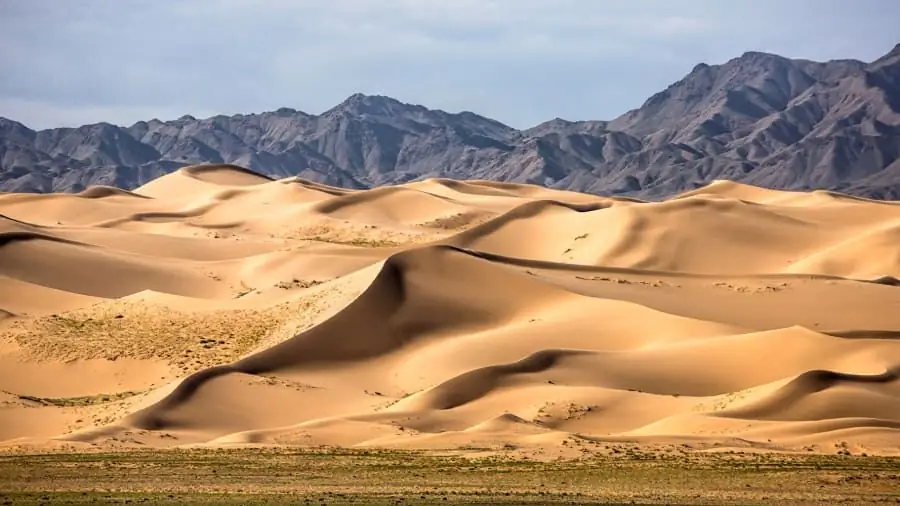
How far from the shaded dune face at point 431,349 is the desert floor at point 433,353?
100 millimetres

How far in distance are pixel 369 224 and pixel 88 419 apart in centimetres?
5515

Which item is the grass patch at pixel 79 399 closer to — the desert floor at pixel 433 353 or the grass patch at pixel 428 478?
the desert floor at pixel 433 353

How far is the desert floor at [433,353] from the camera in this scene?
35.8 m

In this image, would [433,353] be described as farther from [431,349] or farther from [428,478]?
[428,478]

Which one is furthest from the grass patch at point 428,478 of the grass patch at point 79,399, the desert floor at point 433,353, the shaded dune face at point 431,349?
the grass patch at point 79,399

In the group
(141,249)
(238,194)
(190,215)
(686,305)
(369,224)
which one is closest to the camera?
(686,305)

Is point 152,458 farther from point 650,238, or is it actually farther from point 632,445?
point 650,238

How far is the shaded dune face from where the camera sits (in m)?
37.1

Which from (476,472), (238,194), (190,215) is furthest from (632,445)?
(238,194)

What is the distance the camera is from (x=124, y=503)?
2241cm

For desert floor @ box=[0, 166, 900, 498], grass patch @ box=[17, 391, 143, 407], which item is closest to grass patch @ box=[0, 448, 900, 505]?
desert floor @ box=[0, 166, 900, 498]

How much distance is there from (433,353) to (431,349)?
637 mm

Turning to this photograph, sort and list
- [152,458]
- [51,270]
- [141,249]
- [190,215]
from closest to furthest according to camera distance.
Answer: [152,458]
[51,270]
[141,249]
[190,215]

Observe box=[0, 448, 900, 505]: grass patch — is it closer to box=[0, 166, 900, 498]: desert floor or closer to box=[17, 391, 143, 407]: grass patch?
box=[0, 166, 900, 498]: desert floor
